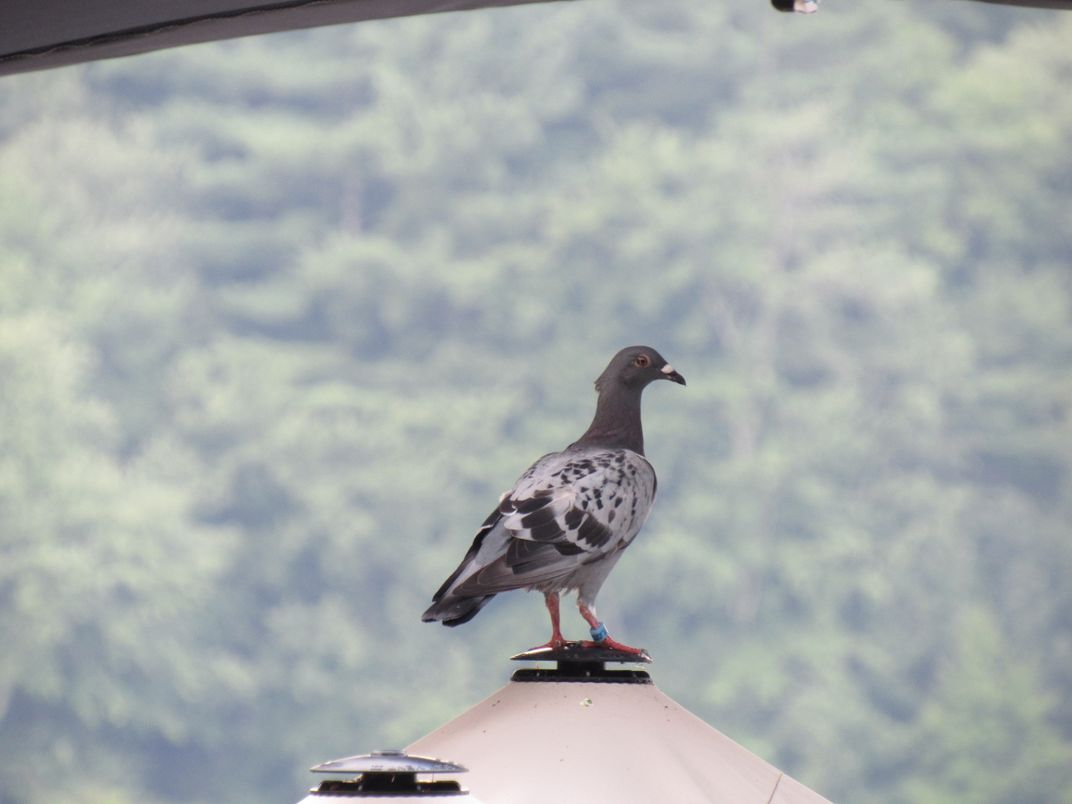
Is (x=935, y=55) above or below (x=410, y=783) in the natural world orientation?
above

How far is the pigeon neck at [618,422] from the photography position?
183 cm

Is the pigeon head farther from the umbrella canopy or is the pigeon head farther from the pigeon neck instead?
the umbrella canopy

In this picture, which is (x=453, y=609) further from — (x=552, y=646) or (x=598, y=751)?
(x=598, y=751)

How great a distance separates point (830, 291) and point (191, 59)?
332cm

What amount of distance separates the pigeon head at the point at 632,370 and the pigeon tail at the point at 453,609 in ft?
1.26

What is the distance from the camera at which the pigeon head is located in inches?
72.9

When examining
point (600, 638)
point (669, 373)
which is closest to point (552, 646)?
point (600, 638)

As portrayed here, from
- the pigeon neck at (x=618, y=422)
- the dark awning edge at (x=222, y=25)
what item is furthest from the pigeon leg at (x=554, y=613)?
the dark awning edge at (x=222, y=25)

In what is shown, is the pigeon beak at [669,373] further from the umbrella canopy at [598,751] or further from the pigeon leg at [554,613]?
the umbrella canopy at [598,751]

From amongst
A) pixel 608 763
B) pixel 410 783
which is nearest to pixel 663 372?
pixel 608 763

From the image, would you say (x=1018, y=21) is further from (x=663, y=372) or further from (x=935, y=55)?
(x=663, y=372)

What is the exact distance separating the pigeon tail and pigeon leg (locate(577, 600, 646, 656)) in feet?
0.43

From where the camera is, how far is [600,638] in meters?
1.59

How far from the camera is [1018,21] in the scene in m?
7.04
